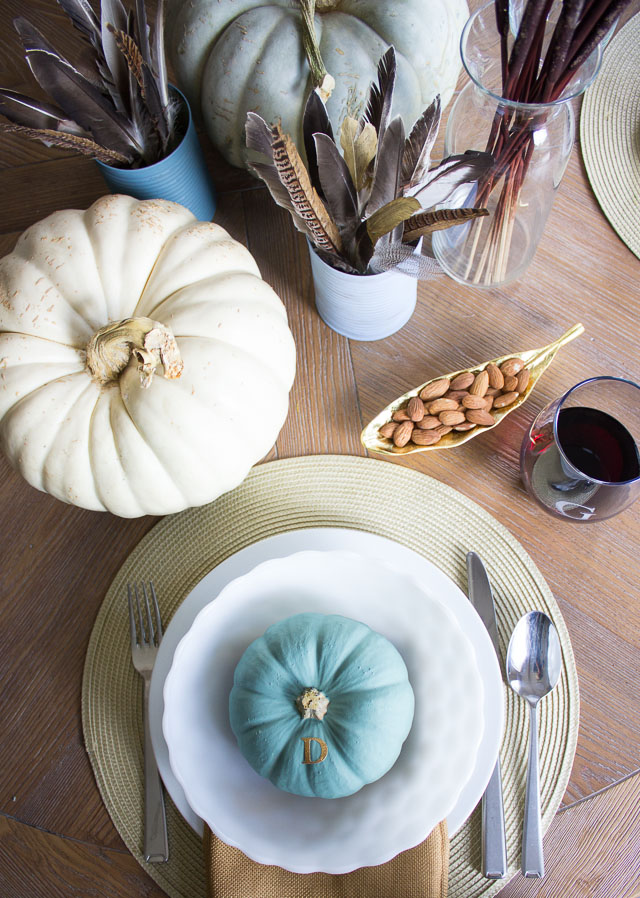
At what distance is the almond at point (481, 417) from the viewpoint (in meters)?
0.61

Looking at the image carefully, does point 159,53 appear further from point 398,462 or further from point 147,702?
point 147,702

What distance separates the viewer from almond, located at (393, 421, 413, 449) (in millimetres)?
618

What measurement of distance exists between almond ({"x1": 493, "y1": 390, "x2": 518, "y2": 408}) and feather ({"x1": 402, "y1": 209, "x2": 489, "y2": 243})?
0.17 metres

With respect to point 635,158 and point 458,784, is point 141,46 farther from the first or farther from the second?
point 458,784

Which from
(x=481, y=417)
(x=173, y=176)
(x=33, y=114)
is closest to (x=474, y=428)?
(x=481, y=417)

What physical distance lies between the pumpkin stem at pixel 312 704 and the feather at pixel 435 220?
357mm

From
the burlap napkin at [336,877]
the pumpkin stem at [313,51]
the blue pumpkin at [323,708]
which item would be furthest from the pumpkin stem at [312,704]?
the pumpkin stem at [313,51]

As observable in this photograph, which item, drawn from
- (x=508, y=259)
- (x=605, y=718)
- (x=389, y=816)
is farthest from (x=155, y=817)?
(x=508, y=259)

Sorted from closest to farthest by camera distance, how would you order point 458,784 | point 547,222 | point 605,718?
point 458,784, point 605,718, point 547,222

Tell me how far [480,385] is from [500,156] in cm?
20

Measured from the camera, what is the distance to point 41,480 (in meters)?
0.55

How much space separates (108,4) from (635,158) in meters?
0.55

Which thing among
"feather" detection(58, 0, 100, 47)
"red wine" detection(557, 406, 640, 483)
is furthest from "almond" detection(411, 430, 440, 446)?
"feather" detection(58, 0, 100, 47)

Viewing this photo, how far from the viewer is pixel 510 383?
2.04ft
